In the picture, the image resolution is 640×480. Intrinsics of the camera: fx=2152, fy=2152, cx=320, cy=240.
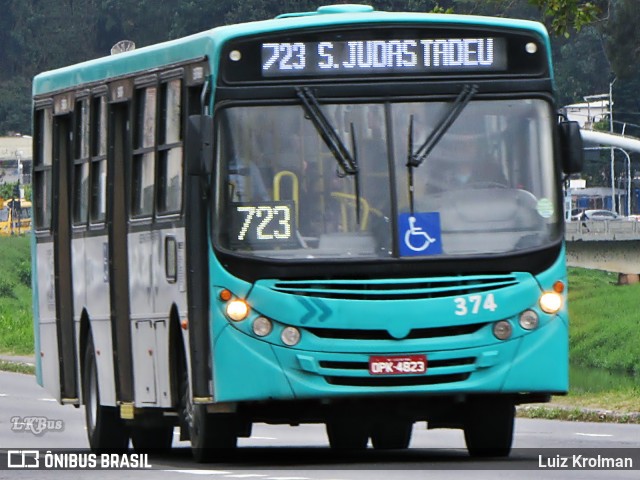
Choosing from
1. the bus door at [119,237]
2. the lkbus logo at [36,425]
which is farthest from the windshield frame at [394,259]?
the lkbus logo at [36,425]

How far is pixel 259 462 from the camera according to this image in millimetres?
15039

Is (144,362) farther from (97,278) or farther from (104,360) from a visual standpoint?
(97,278)

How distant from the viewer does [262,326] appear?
13.6 metres

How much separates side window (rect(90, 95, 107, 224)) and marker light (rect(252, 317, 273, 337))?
2960 mm

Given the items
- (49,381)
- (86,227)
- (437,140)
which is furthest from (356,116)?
(49,381)

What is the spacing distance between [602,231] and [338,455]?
55.5 meters

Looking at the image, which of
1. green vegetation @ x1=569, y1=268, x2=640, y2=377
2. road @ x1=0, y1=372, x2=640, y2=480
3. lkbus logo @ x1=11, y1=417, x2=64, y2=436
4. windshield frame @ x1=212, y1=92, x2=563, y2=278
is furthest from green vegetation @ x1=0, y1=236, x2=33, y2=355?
windshield frame @ x1=212, y1=92, x2=563, y2=278

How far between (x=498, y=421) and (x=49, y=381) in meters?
5.28

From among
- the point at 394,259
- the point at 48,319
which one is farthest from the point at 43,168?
the point at 394,259

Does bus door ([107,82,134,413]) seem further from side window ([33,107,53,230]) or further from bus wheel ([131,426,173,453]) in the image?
side window ([33,107,53,230])

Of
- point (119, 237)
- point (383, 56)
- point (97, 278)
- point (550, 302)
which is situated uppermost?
point (383, 56)

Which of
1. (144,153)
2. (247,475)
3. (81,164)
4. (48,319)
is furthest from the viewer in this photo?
(48,319)

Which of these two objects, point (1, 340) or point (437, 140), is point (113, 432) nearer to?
point (437, 140)

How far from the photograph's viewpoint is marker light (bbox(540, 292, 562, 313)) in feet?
45.5
